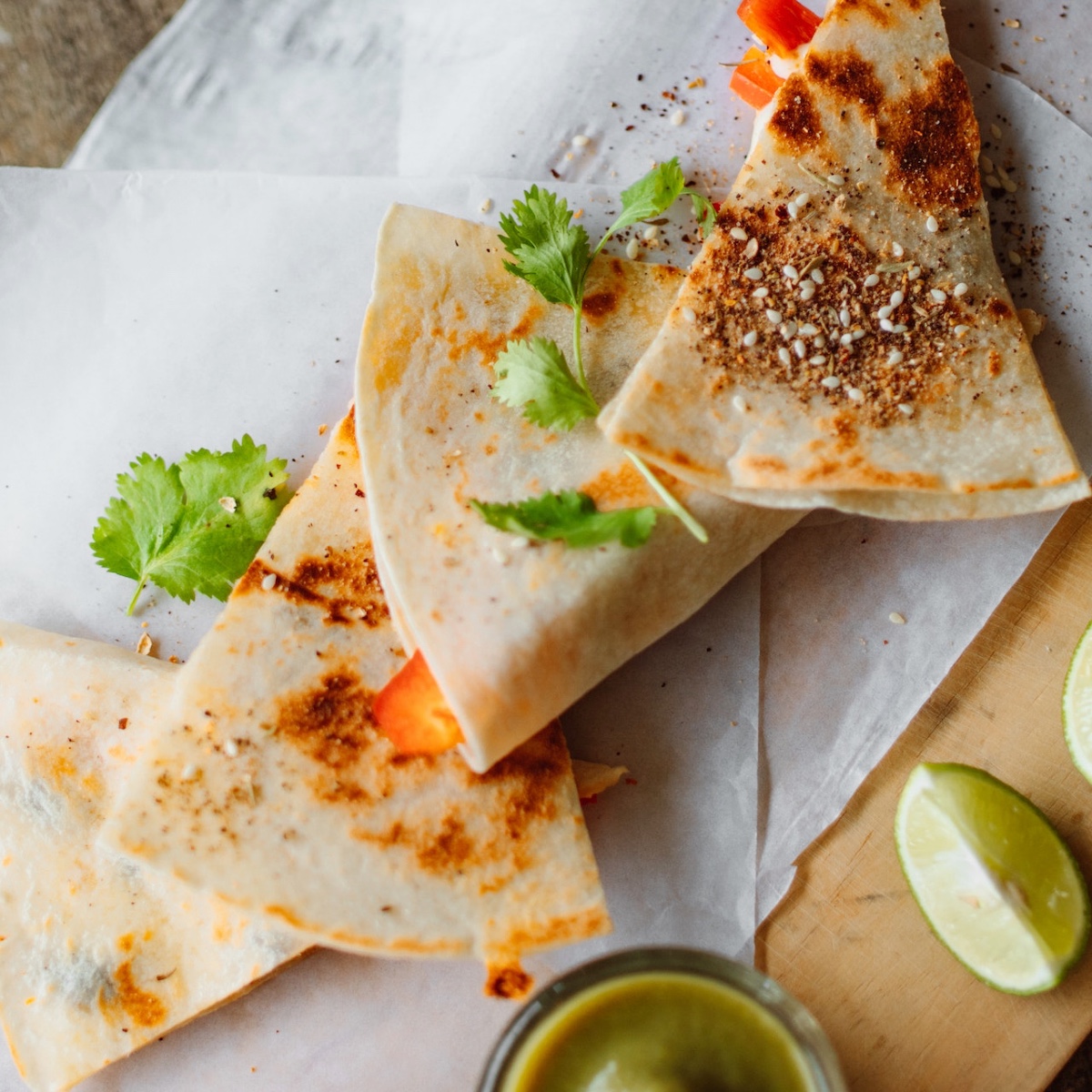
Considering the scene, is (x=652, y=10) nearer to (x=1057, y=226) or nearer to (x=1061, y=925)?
(x=1057, y=226)

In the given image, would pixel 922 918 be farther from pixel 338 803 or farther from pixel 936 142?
pixel 936 142

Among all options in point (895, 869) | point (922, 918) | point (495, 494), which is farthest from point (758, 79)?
point (922, 918)

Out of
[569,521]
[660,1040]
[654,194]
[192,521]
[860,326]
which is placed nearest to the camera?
[660,1040]

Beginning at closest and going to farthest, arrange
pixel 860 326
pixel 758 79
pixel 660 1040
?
pixel 660 1040 → pixel 860 326 → pixel 758 79

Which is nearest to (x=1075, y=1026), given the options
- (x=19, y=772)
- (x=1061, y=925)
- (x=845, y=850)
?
(x=1061, y=925)

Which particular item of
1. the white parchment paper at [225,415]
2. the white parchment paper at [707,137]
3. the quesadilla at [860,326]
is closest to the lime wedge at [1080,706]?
the white parchment paper at [707,137]

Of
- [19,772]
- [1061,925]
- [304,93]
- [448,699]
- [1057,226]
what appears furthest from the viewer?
[304,93]

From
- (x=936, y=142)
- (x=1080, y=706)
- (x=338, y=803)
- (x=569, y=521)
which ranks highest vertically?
(x=936, y=142)

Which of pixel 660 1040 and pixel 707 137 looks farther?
pixel 707 137
